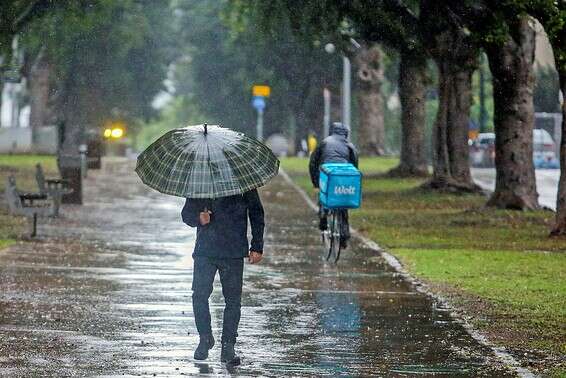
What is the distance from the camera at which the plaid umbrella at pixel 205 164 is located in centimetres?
1135

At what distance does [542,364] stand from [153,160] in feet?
10.7

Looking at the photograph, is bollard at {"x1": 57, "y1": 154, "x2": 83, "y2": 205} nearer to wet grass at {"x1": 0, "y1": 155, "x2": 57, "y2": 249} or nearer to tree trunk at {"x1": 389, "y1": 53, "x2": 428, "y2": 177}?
wet grass at {"x1": 0, "y1": 155, "x2": 57, "y2": 249}

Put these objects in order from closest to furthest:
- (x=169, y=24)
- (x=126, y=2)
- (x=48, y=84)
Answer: (x=126, y=2) < (x=48, y=84) < (x=169, y=24)

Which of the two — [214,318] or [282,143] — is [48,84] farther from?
[214,318]

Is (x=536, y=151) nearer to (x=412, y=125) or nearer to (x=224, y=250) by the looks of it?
(x=412, y=125)

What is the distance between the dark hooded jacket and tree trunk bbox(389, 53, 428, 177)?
2566cm

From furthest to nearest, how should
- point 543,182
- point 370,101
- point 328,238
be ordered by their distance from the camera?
1. point 370,101
2. point 543,182
3. point 328,238

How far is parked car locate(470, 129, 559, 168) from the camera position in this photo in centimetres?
6531

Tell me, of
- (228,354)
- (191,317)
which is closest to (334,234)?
(191,317)

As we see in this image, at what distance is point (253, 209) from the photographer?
1170cm

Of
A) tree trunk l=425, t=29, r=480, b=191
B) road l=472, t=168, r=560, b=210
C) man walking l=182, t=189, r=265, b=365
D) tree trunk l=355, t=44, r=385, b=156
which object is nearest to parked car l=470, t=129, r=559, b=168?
road l=472, t=168, r=560, b=210

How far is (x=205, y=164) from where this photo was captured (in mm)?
11438

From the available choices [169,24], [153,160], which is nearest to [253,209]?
[153,160]

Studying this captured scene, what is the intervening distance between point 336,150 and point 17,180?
23.2 m
